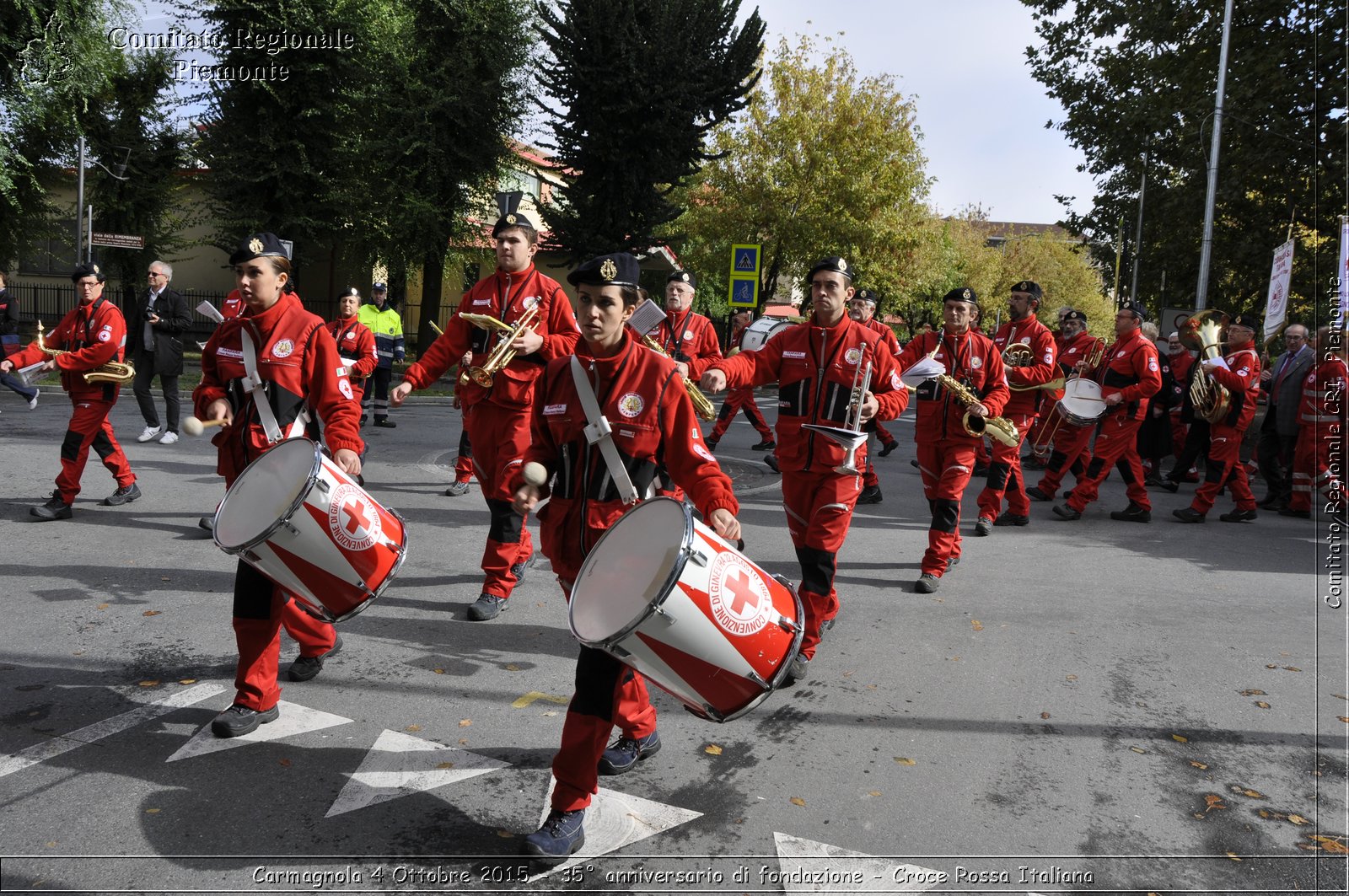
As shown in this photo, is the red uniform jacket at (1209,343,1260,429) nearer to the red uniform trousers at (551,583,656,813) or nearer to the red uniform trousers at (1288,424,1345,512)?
the red uniform trousers at (1288,424,1345,512)

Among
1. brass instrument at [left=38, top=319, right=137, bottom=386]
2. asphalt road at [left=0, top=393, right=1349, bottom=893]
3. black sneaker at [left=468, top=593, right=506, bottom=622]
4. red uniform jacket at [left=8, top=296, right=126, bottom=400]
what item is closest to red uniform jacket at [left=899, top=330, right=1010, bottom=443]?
asphalt road at [left=0, top=393, right=1349, bottom=893]

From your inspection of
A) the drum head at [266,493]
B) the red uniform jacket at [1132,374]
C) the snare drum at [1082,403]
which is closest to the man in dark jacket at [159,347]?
the drum head at [266,493]

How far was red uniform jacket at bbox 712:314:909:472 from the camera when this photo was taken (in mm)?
5527

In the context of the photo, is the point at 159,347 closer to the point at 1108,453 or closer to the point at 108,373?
the point at 108,373

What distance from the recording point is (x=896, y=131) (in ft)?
119

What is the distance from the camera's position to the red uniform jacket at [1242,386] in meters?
10.6

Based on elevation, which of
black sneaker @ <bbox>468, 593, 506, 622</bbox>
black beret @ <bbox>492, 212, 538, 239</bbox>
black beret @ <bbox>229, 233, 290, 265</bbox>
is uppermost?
black beret @ <bbox>492, 212, 538, 239</bbox>

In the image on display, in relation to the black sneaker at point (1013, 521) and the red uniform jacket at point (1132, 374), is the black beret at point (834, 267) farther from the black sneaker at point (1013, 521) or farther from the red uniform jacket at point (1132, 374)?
the red uniform jacket at point (1132, 374)

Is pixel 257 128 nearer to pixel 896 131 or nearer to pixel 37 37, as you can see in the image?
pixel 37 37

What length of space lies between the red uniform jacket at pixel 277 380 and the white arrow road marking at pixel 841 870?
2584mm

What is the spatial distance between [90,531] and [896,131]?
1322 inches

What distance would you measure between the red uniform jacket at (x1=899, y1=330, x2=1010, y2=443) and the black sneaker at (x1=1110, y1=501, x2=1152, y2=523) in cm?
378

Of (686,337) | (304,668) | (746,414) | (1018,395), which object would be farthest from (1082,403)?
(304,668)

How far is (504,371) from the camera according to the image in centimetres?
612
